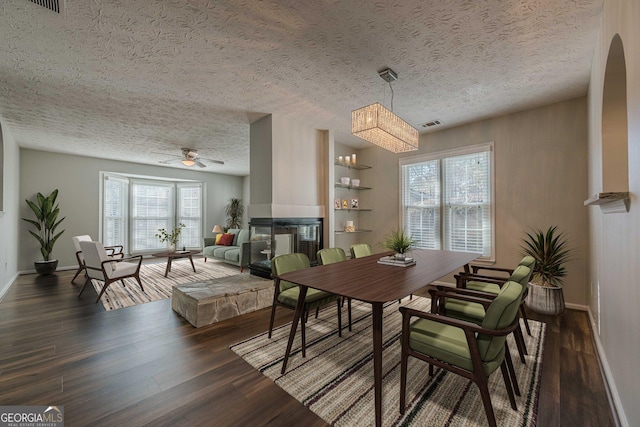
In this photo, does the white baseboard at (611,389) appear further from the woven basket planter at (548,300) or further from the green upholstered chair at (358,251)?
the green upholstered chair at (358,251)

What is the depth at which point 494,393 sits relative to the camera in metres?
1.74

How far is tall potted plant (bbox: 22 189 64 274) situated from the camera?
521 centimetres

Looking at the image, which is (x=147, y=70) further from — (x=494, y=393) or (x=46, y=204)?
(x=46, y=204)

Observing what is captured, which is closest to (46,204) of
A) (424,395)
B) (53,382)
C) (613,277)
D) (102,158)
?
(102,158)

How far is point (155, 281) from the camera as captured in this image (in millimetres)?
4723

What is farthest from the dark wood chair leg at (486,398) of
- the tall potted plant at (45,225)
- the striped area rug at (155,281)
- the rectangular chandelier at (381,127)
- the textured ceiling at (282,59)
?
the tall potted plant at (45,225)

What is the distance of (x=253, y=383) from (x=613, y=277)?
2682mm

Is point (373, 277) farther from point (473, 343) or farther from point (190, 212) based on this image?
point (190, 212)

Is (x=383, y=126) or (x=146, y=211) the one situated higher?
(x=383, y=126)

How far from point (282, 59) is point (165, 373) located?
2893mm

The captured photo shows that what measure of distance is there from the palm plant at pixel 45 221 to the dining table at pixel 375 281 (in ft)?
20.4

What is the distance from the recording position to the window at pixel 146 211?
6684 mm

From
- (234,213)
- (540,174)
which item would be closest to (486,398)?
(540,174)

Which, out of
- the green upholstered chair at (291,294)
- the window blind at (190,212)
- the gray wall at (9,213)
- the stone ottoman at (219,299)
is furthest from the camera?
the window blind at (190,212)
